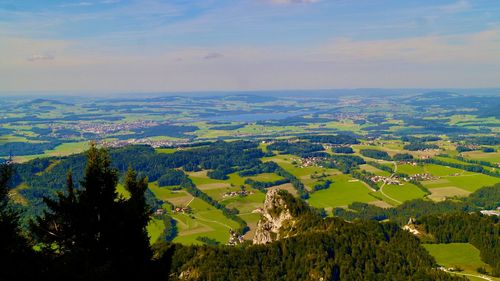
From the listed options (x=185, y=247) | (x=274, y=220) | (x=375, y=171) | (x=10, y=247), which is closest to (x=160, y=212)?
(x=274, y=220)

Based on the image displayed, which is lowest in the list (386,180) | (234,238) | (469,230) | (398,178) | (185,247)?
(386,180)

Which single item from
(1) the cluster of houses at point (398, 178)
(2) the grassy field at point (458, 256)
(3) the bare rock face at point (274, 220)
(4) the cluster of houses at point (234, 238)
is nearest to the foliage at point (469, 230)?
(2) the grassy field at point (458, 256)

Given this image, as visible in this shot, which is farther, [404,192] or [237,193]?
[237,193]

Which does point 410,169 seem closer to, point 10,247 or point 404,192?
point 404,192

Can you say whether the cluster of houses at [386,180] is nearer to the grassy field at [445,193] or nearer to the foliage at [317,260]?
the grassy field at [445,193]

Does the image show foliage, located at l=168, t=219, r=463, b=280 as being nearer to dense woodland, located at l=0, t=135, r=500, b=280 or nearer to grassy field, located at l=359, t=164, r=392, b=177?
dense woodland, located at l=0, t=135, r=500, b=280
